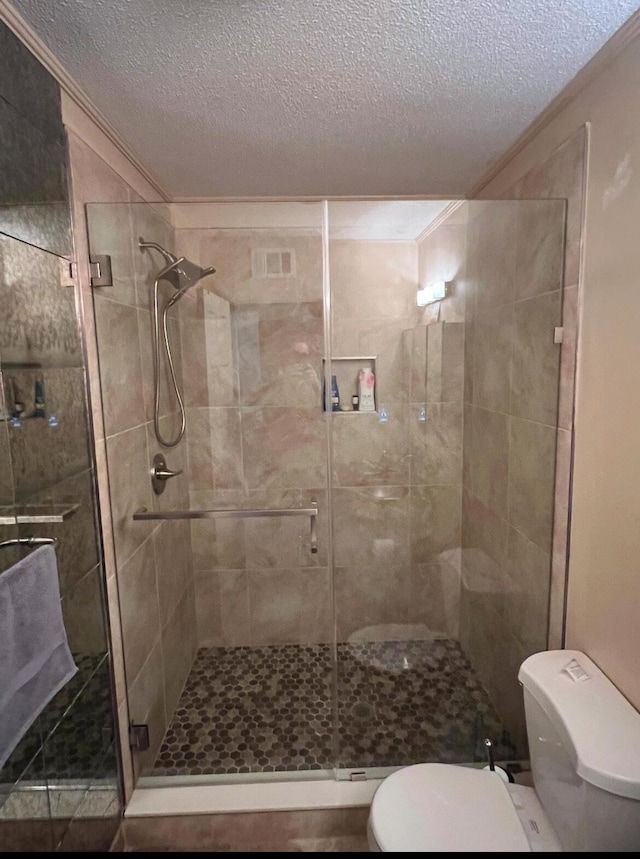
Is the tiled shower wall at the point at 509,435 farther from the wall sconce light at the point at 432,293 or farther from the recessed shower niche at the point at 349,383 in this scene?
the recessed shower niche at the point at 349,383

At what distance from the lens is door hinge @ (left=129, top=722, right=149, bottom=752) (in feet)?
5.32

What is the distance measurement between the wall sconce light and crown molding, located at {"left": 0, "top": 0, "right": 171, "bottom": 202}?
4.14 ft

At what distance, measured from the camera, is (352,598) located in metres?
2.26

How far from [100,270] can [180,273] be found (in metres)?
0.63

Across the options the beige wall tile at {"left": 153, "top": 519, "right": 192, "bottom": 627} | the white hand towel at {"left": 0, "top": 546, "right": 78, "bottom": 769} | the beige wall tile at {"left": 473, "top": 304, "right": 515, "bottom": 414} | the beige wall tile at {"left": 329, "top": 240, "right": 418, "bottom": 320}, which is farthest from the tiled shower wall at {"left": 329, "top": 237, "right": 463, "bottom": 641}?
the white hand towel at {"left": 0, "top": 546, "right": 78, "bottom": 769}

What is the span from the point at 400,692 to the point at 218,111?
2356 mm

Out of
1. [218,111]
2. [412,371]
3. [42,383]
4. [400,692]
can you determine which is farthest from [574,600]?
[218,111]

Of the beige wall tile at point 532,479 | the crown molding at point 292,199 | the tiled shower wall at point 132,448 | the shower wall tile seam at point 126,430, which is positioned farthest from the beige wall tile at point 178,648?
the crown molding at point 292,199

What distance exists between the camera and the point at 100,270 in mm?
1455

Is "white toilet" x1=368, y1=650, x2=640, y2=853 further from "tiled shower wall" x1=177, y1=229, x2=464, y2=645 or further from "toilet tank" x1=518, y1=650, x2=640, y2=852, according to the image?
"tiled shower wall" x1=177, y1=229, x2=464, y2=645

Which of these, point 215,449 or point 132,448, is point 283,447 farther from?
point 132,448

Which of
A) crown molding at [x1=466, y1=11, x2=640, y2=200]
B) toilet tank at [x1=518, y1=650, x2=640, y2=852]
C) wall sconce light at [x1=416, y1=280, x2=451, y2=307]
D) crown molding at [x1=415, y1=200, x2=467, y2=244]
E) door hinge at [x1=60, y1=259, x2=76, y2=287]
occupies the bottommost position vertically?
toilet tank at [x1=518, y1=650, x2=640, y2=852]

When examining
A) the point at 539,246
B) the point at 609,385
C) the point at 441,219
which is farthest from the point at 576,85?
the point at 609,385

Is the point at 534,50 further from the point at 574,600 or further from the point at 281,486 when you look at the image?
the point at 281,486
